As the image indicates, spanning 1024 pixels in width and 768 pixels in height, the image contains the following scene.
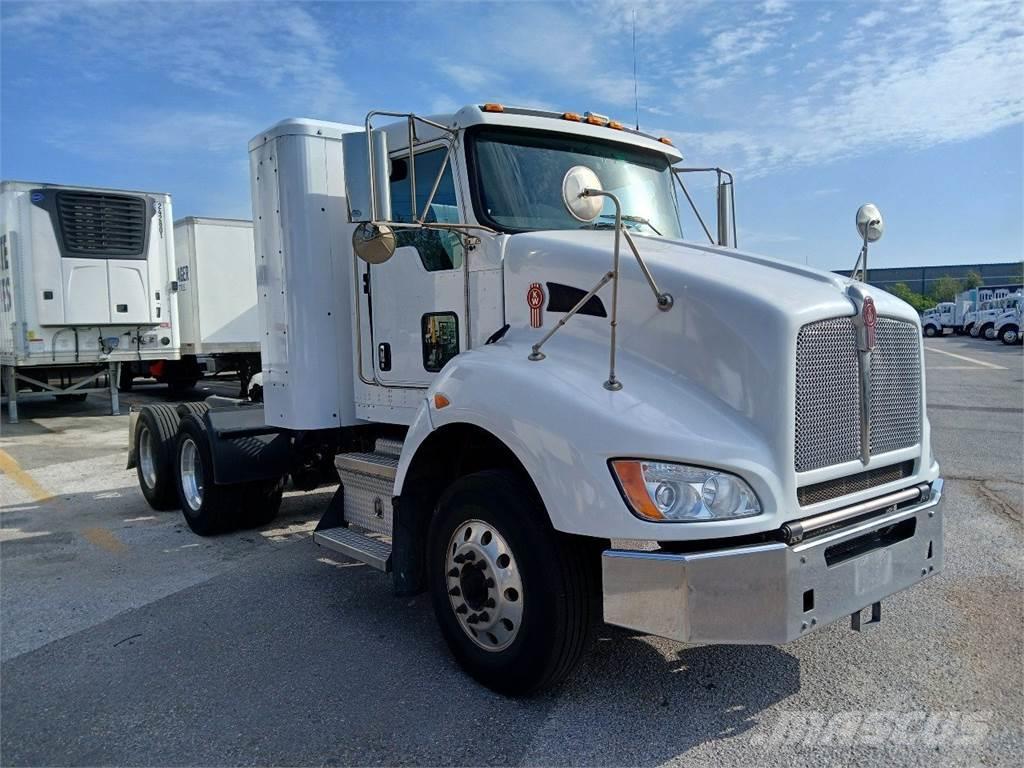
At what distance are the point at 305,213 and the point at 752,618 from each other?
4000 mm

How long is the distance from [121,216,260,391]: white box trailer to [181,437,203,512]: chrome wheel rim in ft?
29.3

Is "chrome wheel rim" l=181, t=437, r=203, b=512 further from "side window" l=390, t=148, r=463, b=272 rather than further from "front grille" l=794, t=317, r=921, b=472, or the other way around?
"front grille" l=794, t=317, r=921, b=472

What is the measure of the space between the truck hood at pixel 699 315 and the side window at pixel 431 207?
0.51 m

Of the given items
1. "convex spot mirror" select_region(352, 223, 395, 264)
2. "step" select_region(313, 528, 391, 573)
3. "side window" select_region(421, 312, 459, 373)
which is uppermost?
"convex spot mirror" select_region(352, 223, 395, 264)

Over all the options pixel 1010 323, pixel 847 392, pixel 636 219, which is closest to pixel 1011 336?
pixel 1010 323

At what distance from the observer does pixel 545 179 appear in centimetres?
454

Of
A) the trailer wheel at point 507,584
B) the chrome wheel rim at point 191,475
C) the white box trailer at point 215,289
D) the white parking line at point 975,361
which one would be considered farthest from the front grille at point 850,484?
the white parking line at point 975,361

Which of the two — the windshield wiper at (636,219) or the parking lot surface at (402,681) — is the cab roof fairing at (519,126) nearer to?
the windshield wiper at (636,219)

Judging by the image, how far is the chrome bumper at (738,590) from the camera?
117 inches

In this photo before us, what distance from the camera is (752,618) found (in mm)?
2984

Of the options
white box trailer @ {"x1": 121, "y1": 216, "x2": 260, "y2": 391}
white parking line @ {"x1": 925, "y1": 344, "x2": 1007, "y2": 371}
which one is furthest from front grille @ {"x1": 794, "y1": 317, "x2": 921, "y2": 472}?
white parking line @ {"x1": 925, "y1": 344, "x2": 1007, "y2": 371}

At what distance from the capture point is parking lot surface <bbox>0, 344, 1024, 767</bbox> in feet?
10.8

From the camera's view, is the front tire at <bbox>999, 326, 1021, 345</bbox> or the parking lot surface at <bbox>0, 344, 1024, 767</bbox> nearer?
the parking lot surface at <bbox>0, 344, 1024, 767</bbox>

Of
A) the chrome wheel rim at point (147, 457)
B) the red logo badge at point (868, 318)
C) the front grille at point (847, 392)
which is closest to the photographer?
the front grille at point (847, 392)
